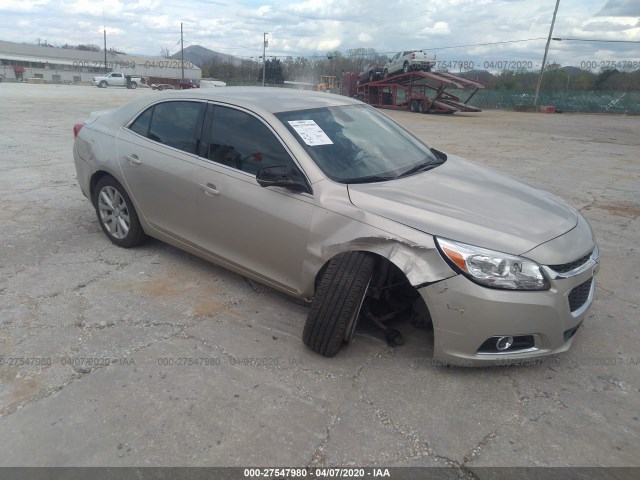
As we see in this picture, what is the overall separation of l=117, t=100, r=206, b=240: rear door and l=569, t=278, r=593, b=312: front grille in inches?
106

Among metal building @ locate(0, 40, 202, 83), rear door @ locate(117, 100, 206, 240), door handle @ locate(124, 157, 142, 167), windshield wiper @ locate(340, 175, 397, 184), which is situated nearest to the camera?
windshield wiper @ locate(340, 175, 397, 184)

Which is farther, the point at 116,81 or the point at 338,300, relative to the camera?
the point at 116,81

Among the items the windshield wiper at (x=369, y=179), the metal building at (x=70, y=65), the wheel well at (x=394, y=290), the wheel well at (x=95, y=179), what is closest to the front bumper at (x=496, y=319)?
the wheel well at (x=394, y=290)

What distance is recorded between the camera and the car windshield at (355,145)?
330 centimetres

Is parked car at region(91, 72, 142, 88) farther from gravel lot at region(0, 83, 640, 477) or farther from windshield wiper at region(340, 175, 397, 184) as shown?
windshield wiper at region(340, 175, 397, 184)

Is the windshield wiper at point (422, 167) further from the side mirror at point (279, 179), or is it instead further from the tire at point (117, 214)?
the tire at point (117, 214)

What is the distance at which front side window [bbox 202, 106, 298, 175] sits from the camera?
3.33m

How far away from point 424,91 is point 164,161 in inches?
1073

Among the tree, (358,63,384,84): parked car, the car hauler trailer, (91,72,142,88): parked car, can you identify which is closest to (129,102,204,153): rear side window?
the car hauler trailer

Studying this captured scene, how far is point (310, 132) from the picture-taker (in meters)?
3.43

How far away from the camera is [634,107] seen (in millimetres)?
36125

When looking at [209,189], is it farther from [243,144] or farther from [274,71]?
[274,71]

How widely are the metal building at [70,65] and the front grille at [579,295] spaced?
77660 millimetres

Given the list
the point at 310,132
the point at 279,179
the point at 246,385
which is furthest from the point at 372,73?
the point at 246,385
